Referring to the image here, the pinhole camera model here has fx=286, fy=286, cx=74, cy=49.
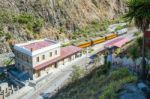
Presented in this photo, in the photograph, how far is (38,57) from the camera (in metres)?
62.2

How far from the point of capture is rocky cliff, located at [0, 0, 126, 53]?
267 feet

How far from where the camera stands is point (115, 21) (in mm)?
110750

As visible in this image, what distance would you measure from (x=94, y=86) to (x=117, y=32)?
178 ft

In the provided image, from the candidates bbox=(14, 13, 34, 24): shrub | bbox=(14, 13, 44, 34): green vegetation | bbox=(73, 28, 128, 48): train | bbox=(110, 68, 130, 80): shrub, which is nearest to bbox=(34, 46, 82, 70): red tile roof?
bbox=(73, 28, 128, 48): train

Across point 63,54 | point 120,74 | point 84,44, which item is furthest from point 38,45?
point 120,74

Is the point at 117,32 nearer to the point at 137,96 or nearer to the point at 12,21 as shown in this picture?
the point at 12,21

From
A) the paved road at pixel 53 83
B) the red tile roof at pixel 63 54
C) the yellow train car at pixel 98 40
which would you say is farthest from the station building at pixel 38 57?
the yellow train car at pixel 98 40

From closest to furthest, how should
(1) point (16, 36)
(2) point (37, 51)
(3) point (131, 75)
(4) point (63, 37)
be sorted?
1. (3) point (131, 75)
2. (2) point (37, 51)
3. (1) point (16, 36)
4. (4) point (63, 37)

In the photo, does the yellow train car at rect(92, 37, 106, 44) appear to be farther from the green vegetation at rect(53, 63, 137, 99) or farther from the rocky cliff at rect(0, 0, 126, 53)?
the green vegetation at rect(53, 63, 137, 99)

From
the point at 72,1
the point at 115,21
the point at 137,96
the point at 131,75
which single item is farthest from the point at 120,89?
the point at 115,21

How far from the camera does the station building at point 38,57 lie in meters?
61.2

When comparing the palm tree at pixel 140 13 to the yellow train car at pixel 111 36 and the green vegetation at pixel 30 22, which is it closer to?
the green vegetation at pixel 30 22

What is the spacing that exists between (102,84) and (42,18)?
53763mm

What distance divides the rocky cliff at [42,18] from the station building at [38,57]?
1339cm
